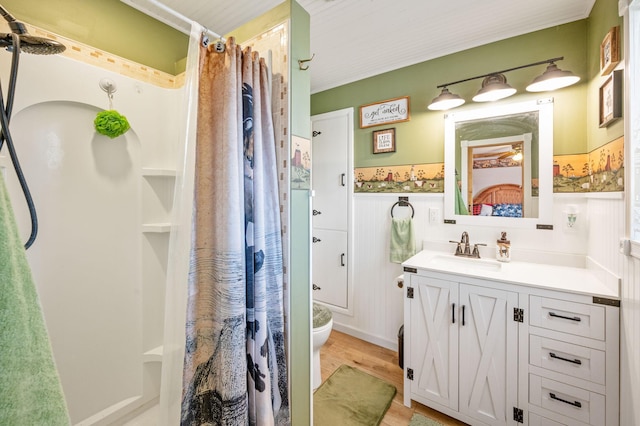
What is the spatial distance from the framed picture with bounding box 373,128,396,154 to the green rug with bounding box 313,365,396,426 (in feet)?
6.25

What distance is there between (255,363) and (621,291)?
169cm

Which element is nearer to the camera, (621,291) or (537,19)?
(621,291)

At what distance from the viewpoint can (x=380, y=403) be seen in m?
1.79

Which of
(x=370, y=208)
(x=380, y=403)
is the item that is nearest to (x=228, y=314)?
(x=380, y=403)

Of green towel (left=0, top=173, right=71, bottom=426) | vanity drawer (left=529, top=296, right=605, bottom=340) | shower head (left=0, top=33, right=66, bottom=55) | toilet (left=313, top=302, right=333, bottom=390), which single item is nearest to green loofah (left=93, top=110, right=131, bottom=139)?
shower head (left=0, top=33, right=66, bottom=55)

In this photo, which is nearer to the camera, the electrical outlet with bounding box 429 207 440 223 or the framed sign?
Result: the electrical outlet with bounding box 429 207 440 223

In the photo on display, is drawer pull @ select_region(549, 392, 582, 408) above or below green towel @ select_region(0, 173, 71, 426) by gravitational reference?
below

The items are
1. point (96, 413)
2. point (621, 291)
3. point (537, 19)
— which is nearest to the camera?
point (621, 291)

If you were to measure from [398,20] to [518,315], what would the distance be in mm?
1940

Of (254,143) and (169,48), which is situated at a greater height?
(169,48)

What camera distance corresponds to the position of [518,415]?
144 centimetres

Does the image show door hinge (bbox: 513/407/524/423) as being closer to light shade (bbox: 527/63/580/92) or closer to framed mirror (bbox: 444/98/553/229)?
framed mirror (bbox: 444/98/553/229)

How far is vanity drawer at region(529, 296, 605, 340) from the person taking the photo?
1263 mm

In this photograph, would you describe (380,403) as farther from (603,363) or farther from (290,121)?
(290,121)
